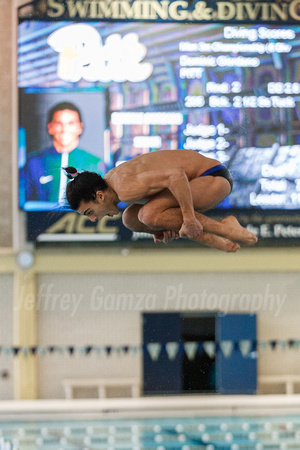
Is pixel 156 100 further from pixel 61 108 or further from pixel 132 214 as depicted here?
pixel 132 214

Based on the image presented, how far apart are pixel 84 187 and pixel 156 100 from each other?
4045 millimetres

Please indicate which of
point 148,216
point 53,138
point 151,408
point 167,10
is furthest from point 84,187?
point 151,408

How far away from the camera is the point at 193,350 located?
8117 millimetres

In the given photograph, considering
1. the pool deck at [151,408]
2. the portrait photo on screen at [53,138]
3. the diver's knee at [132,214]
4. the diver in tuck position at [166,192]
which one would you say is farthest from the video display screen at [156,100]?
the diver in tuck position at [166,192]

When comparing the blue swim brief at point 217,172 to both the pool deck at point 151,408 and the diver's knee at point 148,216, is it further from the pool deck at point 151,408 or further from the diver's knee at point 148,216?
the pool deck at point 151,408

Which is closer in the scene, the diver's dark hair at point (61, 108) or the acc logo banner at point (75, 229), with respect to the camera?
the diver's dark hair at point (61, 108)

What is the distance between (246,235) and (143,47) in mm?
4223

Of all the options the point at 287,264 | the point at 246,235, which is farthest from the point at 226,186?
the point at 287,264

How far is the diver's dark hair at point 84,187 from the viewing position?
3516 mm

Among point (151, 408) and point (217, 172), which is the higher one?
point (217, 172)

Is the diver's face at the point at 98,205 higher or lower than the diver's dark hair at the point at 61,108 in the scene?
lower

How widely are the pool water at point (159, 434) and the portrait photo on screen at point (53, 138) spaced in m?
2.20

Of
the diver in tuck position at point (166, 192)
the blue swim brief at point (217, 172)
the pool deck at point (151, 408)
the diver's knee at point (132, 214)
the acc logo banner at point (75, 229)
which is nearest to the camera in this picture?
the diver in tuck position at point (166, 192)

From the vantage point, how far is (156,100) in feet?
24.3
